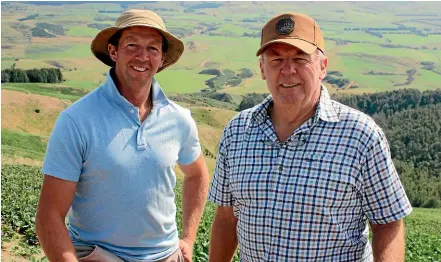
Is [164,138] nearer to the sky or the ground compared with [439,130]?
nearer to the sky

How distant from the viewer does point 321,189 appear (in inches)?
115

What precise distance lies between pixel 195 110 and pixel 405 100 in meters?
45.9

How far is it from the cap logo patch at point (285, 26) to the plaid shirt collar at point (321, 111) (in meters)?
0.43

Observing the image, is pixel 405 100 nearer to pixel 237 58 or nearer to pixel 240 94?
pixel 240 94

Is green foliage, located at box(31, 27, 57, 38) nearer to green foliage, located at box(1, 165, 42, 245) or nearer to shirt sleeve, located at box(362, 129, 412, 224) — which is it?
green foliage, located at box(1, 165, 42, 245)

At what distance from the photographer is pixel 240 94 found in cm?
13000

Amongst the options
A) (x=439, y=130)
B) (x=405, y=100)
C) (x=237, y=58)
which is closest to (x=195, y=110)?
(x=439, y=130)

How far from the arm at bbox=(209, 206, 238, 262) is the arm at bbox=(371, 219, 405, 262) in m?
0.94

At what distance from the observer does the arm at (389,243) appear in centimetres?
291

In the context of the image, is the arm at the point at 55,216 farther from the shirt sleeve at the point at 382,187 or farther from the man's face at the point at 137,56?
the shirt sleeve at the point at 382,187

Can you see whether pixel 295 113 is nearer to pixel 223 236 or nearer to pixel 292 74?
pixel 292 74

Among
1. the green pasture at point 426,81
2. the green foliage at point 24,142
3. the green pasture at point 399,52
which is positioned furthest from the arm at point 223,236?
the green pasture at point 399,52

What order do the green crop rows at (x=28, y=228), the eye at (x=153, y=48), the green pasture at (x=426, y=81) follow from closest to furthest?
1. the eye at (x=153, y=48)
2. the green crop rows at (x=28, y=228)
3. the green pasture at (x=426, y=81)

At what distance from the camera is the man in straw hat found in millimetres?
3211
